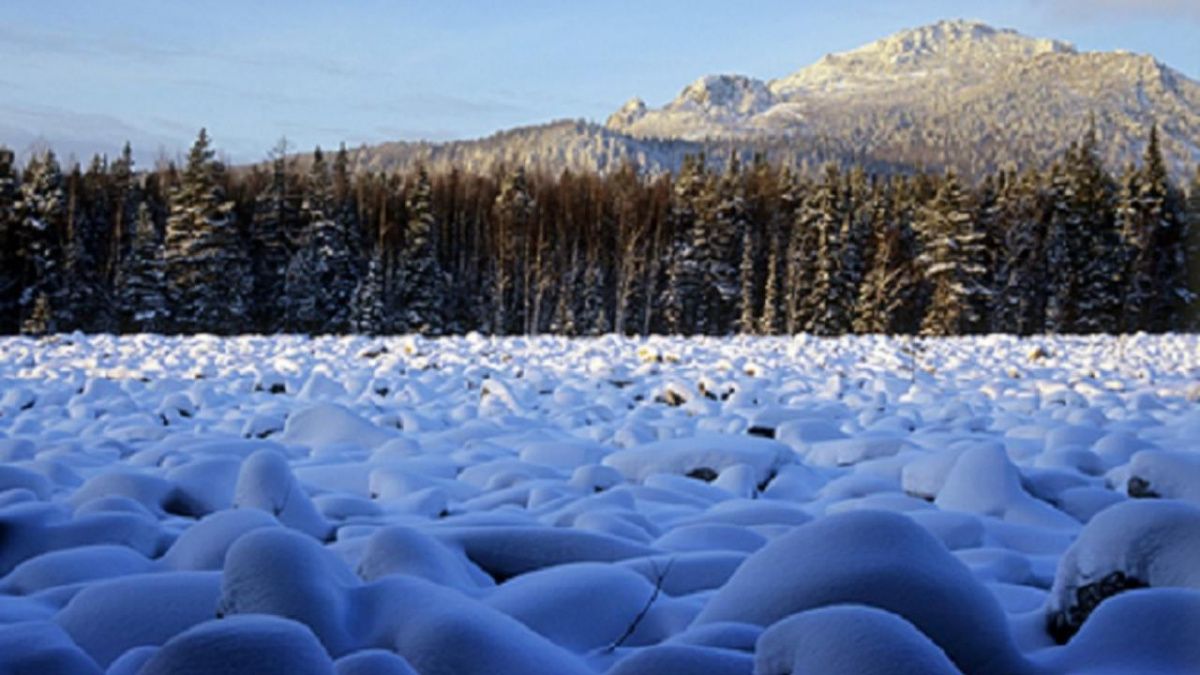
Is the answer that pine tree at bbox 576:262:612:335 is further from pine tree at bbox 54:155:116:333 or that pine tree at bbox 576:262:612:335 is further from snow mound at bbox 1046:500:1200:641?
snow mound at bbox 1046:500:1200:641

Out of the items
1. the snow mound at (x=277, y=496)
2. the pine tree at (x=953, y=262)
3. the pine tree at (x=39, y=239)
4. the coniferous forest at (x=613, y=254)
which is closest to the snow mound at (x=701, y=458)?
the snow mound at (x=277, y=496)

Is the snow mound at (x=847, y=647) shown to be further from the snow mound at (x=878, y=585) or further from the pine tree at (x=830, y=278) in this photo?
the pine tree at (x=830, y=278)

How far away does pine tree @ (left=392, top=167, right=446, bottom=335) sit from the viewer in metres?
38.6

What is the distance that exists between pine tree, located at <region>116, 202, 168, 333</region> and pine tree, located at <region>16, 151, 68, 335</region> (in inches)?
130

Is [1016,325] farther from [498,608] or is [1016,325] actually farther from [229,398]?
[498,608]

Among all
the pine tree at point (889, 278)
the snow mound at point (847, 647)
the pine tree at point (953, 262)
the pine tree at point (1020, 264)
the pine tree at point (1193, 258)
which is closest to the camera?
the snow mound at point (847, 647)

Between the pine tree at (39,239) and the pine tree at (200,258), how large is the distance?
542 centimetres

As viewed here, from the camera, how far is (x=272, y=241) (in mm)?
42625

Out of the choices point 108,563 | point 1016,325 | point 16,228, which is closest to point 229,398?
point 108,563

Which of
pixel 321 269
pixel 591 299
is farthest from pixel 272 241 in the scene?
pixel 591 299

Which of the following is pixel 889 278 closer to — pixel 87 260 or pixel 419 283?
pixel 419 283

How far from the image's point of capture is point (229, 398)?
8258 millimetres

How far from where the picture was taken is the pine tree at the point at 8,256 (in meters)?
36.6

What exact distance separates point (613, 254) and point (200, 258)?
19382mm
